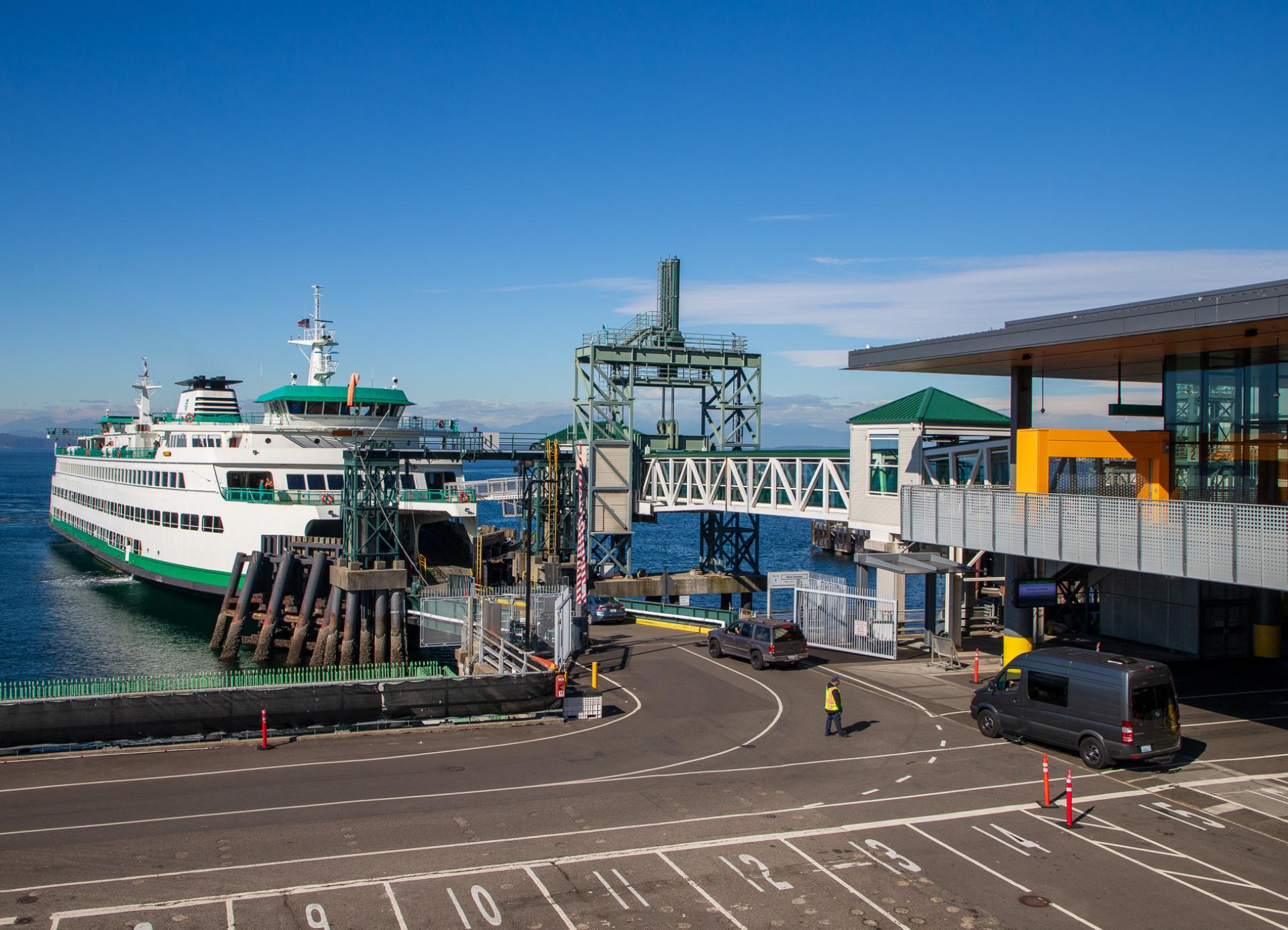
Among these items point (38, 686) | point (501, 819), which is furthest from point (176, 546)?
point (501, 819)

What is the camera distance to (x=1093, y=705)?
18.4 m

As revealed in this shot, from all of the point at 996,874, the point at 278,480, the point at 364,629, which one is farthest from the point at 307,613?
the point at 996,874

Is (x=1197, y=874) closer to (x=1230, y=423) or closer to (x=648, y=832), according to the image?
(x=648, y=832)

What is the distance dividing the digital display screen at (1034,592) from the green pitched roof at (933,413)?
6987 millimetres

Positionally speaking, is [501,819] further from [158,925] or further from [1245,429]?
[1245,429]

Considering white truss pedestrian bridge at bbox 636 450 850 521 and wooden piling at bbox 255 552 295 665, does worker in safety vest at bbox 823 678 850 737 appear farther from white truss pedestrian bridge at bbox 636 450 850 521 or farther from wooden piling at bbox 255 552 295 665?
wooden piling at bbox 255 552 295 665

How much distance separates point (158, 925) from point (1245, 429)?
23.1m

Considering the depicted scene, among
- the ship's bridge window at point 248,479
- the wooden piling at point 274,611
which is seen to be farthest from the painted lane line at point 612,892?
the ship's bridge window at point 248,479

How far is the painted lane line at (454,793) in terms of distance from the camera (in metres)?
15.3

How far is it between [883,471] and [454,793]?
19693 millimetres

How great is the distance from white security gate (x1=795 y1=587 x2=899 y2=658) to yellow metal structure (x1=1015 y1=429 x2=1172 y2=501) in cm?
664

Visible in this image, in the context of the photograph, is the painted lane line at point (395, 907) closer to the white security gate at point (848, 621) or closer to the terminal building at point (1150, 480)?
the terminal building at point (1150, 480)

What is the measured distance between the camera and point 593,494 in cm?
4428

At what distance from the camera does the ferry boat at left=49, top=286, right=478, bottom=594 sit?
157 ft
